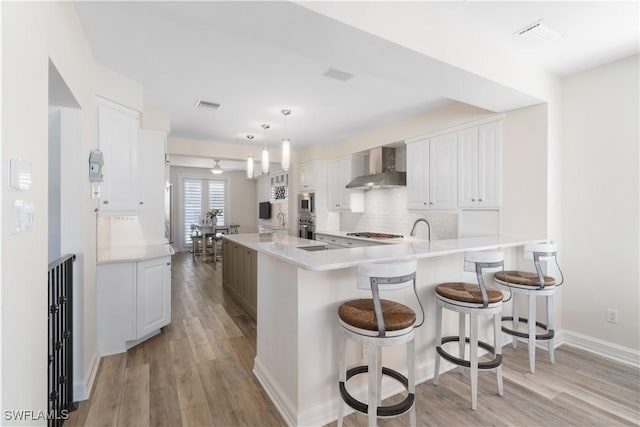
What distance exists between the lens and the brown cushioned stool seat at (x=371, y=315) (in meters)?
1.68

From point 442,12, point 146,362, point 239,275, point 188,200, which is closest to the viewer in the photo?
point 442,12

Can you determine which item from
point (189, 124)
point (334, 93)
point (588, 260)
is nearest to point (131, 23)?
point (334, 93)

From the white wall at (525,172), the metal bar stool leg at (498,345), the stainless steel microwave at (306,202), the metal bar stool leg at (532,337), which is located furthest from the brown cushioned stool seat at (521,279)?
the stainless steel microwave at (306,202)

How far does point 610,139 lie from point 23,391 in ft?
14.3

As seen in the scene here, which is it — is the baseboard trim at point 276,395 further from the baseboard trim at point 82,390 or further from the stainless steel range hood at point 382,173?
the stainless steel range hood at point 382,173

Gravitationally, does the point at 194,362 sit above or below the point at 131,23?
below

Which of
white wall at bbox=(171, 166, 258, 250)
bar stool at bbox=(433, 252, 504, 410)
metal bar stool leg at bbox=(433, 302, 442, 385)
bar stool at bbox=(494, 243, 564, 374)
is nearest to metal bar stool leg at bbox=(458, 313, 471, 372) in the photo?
bar stool at bbox=(433, 252, 504, 410)

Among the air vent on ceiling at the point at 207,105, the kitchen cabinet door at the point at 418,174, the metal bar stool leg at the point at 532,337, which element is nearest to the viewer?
the metal bar stool leg at the point at 532,337

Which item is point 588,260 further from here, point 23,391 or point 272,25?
point 23,391

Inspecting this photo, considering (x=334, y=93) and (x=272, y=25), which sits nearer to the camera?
(x=272, y=25)

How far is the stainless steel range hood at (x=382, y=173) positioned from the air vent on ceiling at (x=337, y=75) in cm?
205

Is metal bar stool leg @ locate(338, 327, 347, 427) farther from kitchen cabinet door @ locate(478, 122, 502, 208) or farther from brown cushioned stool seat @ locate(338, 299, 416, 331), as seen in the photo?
kitchen cabinet door @ locate(478, 122, 502, 208)

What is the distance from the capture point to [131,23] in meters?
2.12

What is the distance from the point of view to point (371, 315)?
5.76ft
